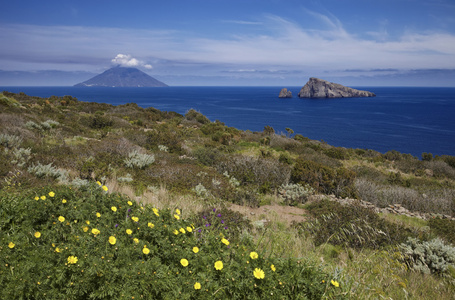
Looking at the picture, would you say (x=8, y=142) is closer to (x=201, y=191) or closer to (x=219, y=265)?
(x=201, y=191)

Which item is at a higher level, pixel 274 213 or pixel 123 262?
pixel 123 262

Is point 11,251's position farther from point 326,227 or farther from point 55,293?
point 326,227

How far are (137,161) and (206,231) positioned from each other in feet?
20.2

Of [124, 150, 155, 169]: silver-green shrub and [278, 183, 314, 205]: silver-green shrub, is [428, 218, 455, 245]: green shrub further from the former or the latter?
[124, 150, 155, 169]: silver-green shrub

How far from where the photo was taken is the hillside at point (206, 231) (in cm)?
240

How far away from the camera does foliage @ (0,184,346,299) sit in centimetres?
226

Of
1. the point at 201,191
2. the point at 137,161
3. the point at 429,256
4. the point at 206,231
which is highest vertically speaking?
the point at 206,231

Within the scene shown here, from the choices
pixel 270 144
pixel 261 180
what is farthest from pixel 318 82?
pixel 261 180

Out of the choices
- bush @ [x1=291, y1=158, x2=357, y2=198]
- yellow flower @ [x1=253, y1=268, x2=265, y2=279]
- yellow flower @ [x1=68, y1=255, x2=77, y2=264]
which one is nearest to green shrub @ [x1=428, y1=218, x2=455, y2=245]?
bush @ [x1=291, y1=158, x2=357, y2=198]

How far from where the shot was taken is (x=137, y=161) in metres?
9.20

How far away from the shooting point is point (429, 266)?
4852 mm

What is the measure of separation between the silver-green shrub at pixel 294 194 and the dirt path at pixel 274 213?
0.49 meters

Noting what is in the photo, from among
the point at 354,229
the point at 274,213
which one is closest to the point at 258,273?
the point at 354,229

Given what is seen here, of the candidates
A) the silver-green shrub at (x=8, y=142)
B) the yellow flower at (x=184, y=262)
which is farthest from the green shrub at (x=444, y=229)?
the silver-green shrub at (x=8, y=142)
